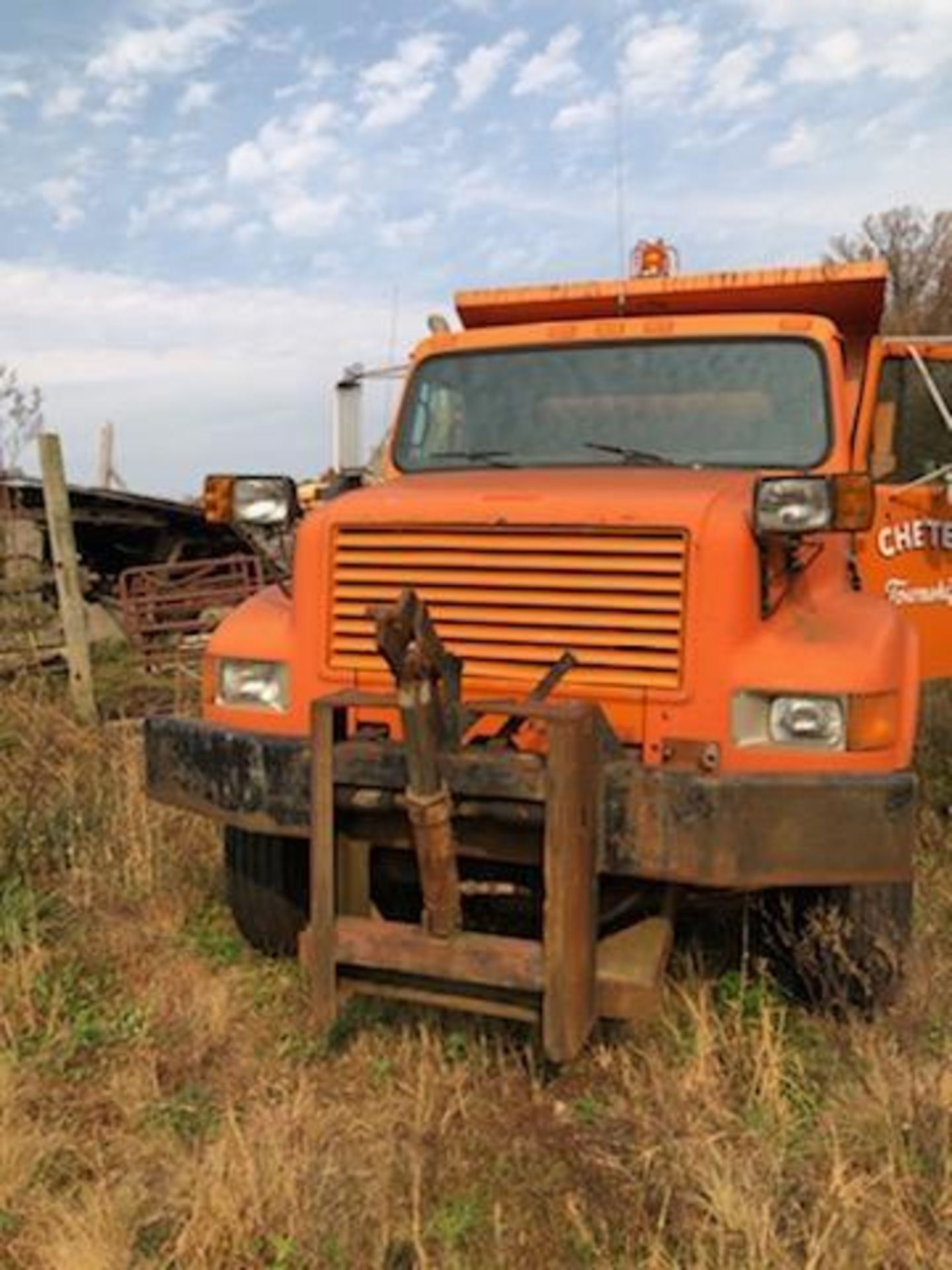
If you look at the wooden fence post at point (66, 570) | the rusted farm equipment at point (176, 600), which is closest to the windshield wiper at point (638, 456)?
the wooden fence post at point (66, 570)

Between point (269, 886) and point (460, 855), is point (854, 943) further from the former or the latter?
point (269, 886)

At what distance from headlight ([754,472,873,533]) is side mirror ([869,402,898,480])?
1.25 meters

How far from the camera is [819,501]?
3.53 metres

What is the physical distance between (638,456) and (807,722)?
142 centimetres

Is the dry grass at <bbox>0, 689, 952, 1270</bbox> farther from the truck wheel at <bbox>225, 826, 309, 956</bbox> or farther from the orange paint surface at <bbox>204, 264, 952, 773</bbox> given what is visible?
the orange paint surface at <bbox>204, 264, 952, 773</bbox>

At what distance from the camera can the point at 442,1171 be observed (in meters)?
3.18

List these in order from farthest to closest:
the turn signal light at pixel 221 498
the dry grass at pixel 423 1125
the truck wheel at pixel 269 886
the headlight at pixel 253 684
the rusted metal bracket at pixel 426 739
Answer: the truck wheel at pixel 269 886 < the turn signal light at pixel 221 498 < the headlight at pixel 253 684 < the rusted metal bracket at pixel 426 739 < the dry grass at pixel 423 1125

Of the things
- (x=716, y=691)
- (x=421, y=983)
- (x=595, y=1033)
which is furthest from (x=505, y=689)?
(x=595, y=1033)

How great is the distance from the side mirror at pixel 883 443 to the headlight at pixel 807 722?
156cm

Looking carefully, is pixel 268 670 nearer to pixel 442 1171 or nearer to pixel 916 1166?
pixel 442 1171

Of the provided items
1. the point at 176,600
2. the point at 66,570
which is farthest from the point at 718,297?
the point at 176,600

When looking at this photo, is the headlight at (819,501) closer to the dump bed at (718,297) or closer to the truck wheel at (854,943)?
the truck wheel at (854,943)

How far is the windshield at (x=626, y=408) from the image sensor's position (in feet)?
14.9

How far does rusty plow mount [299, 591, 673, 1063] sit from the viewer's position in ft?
10.7
